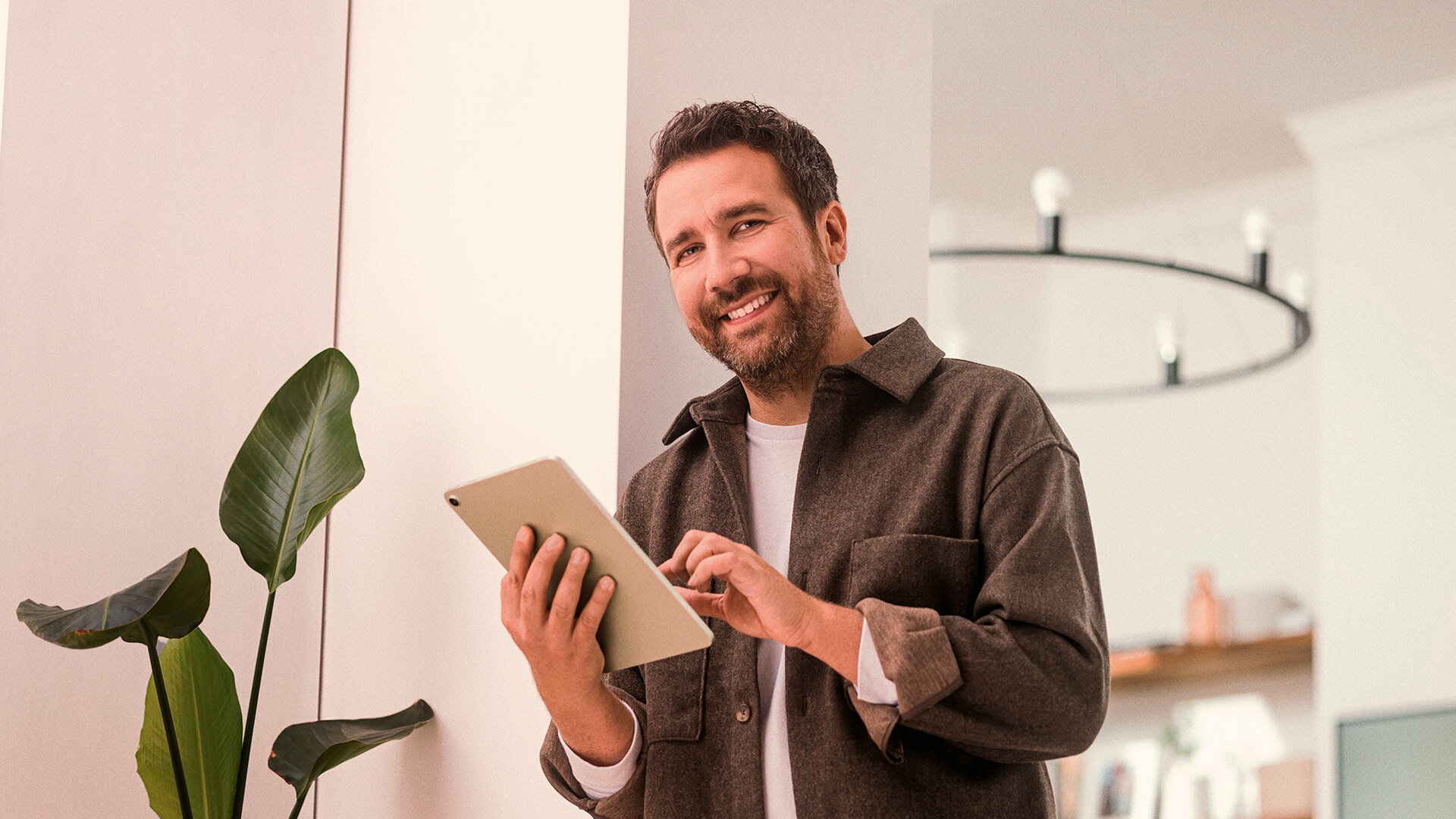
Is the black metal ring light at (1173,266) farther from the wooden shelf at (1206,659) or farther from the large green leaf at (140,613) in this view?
the large green leaf at (140,613)

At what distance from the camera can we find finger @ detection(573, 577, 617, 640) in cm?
132

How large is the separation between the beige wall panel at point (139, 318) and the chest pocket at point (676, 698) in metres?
1.10

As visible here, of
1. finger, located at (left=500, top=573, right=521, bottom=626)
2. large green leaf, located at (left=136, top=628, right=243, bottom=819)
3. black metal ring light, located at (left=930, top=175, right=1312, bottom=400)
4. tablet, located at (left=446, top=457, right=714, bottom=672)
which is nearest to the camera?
tablet, located at (left=446, top=457, right=714, bottom=672)

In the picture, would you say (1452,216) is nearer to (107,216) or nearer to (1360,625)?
(1360,625)

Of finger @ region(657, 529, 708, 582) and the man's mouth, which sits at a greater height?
the man's mouth

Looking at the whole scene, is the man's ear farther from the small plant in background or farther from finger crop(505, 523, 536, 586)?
the small plant in background

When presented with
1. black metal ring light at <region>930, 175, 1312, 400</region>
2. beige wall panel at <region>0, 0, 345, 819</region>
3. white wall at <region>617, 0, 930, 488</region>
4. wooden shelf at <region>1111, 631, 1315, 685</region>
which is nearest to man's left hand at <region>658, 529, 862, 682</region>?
white wall at <region>617, 0, 930, 488</region>

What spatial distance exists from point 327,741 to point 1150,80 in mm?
4221

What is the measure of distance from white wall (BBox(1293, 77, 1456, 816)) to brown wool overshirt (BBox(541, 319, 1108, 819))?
3.41 m

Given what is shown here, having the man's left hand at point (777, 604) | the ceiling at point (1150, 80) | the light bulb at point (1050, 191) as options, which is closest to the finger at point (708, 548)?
the man's left hand at point (777, 604)

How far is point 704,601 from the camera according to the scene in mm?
1357

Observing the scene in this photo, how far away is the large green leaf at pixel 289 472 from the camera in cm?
204

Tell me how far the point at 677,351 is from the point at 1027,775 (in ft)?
2.86

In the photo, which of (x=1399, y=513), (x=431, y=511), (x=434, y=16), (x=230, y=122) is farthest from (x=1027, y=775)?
(x=1399, y=513)
